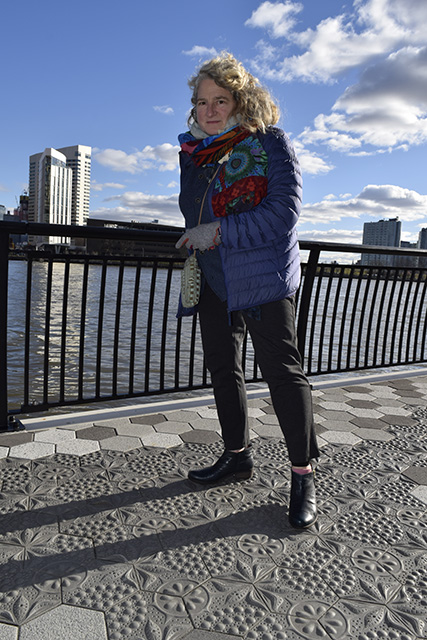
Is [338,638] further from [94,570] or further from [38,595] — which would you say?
[38,595]

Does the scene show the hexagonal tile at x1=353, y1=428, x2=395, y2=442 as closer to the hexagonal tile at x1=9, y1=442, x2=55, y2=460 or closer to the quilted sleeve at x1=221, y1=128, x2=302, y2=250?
the quilted sleeve at x1=221, y1=128, x2=302, y2=250

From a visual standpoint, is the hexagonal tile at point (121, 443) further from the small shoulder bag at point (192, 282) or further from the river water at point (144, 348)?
the small shoulder bag at point (192, 282)

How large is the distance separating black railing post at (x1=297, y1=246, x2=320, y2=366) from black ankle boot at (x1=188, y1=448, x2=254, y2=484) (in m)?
1.79

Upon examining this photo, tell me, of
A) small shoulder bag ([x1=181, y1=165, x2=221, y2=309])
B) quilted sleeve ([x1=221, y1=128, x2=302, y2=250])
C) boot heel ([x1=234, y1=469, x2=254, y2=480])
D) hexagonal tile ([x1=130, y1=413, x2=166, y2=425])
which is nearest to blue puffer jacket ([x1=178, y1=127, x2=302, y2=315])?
quilted sleeve ([x1=221, y1=128, x2=302, y2=250])

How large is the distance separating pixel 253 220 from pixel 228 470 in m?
1.23

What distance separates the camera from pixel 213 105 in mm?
2109

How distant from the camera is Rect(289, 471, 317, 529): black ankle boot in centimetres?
205

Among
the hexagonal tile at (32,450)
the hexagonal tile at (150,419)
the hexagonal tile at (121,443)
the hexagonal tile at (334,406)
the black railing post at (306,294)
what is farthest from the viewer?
the black railing post at (306,294)

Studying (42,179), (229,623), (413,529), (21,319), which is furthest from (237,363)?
(42,179)

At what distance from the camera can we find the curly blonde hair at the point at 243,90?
2.04 m

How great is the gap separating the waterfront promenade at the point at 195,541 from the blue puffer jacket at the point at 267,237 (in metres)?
0.93

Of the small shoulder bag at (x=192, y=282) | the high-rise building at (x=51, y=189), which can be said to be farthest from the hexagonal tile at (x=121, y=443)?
the high-rise building at (x=51, y=189)

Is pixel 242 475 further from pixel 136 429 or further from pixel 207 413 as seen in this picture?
pixel 207 413

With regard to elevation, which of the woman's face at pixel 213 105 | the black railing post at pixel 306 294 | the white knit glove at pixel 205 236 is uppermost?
the woman's face at pixel 213 105
